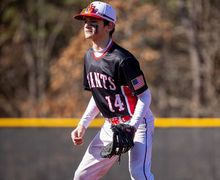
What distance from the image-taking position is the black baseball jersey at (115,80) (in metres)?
5.26

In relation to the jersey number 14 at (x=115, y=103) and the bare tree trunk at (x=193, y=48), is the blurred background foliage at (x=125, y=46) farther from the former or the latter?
the jersey number 14 at (x=115, y=103)

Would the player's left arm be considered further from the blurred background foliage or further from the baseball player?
the blurred background foliage

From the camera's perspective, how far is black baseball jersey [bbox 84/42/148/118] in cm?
526

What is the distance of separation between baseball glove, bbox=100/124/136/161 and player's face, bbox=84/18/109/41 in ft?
2.36

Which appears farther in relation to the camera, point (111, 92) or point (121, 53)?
point (111, 92)

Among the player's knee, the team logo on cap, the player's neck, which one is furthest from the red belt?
the team logo on cap

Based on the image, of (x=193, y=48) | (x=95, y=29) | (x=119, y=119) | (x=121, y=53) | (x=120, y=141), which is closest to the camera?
(x=120, y=141)

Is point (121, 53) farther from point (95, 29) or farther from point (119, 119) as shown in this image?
point (119, 119)

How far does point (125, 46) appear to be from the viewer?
19.6m

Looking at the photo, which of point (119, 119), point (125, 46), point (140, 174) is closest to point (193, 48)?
point (125, 46)

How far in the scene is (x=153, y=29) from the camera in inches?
822

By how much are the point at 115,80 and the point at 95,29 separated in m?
0.43

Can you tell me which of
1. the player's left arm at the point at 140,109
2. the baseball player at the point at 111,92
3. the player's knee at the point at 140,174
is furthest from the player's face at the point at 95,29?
the player's knee at the point at 140,174

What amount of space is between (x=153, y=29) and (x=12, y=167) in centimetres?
1261
